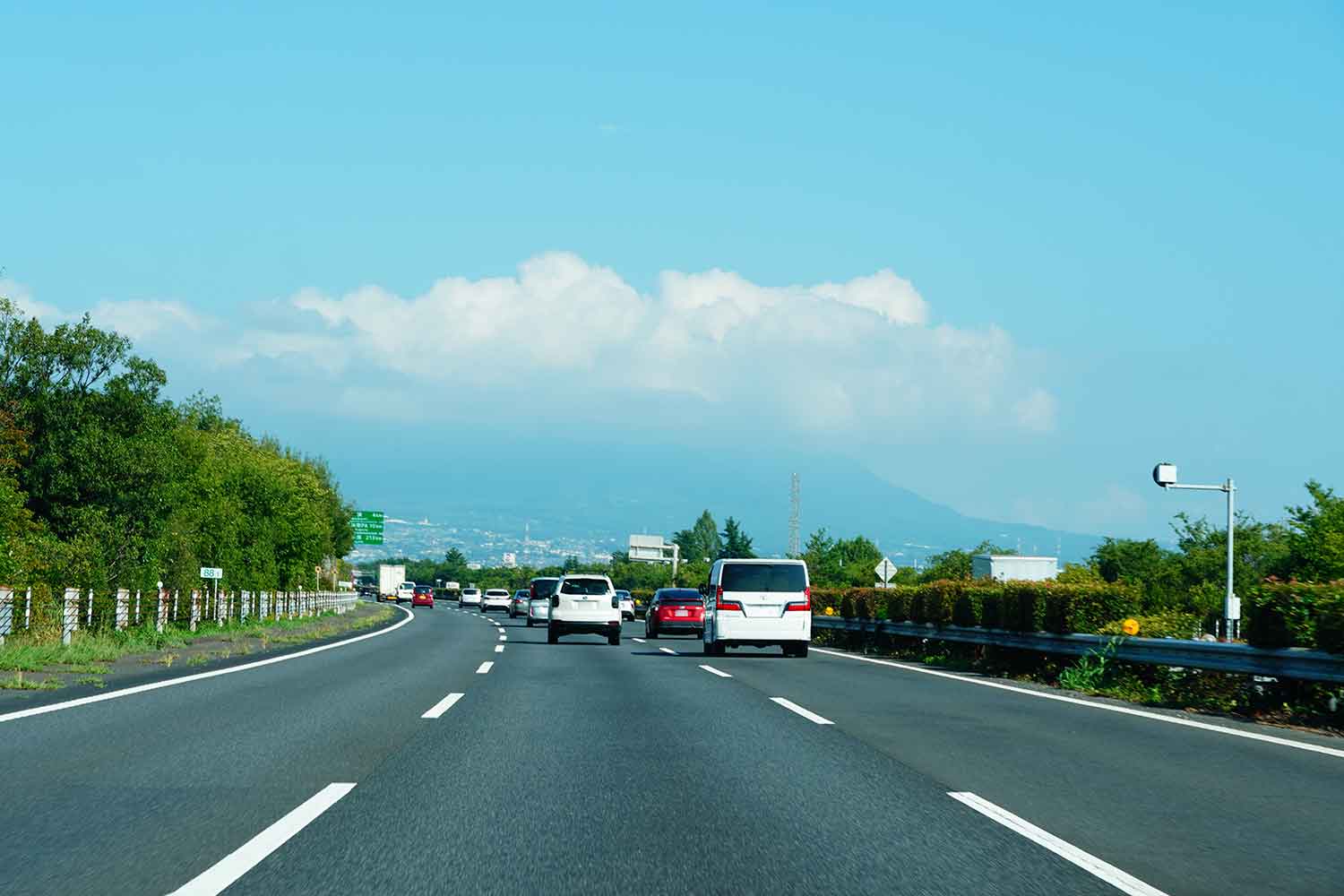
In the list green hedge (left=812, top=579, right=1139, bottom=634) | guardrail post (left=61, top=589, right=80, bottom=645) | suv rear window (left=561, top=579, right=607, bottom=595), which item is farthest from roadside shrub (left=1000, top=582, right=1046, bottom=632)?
guardrail post (left=61, top=589, right=80, bottom=645)

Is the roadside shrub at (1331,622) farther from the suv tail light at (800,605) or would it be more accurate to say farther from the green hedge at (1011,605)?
the suv tail light at (800,605)

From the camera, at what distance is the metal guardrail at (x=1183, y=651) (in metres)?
13.6

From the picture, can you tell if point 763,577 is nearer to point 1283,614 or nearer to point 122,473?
point 1283,614

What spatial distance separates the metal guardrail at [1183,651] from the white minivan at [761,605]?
2.85 metres

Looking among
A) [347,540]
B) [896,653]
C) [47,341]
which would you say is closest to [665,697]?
[896,653]

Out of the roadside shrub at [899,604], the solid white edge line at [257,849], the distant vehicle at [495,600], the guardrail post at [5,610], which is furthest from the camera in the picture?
the distant vehicle at [495,600]

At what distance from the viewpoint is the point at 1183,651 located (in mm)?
16125

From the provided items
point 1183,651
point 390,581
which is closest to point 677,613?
point 1183,651

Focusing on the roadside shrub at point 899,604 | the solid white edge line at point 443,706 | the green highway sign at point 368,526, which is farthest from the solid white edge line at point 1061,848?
the green highway sign at point 368,526

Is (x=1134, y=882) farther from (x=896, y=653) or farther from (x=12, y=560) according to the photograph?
(x=12, y=560)

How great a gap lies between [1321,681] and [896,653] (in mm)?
15114

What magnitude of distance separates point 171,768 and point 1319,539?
207ft

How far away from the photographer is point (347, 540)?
102 m

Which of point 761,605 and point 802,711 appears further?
point 761,605
